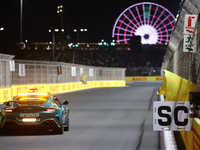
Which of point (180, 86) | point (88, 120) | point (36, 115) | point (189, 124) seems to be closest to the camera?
point (189, 124)

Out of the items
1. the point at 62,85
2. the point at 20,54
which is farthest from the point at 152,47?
the point at 62,85

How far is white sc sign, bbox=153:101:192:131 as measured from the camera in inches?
262

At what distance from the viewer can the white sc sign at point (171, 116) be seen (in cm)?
664

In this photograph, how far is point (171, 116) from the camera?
672 cm

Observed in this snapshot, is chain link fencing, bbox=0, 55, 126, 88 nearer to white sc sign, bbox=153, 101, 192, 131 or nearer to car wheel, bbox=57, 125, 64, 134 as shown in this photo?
→ car wheel, bbox=57, 125, 64, 134

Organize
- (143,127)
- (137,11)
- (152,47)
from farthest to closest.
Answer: (152,47) < (137,11) < (143,127)

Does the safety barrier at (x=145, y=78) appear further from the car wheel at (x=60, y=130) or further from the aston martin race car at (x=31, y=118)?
the aston martin race car at (x=31, y=118)

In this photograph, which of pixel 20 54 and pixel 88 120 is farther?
pixel 20 54

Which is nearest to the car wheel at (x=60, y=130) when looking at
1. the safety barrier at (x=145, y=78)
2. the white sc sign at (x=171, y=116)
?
the white sc sign at (x=171, y=116)

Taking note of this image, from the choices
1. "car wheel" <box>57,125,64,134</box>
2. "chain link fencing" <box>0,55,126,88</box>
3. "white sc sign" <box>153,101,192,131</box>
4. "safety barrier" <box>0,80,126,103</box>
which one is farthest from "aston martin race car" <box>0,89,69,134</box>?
"chain link fencing" <box>0,55,126,88</box>

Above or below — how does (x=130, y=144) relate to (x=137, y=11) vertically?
below

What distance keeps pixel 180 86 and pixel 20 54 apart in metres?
93.5

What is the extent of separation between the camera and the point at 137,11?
244 ft

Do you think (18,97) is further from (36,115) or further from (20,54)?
(20,54)
